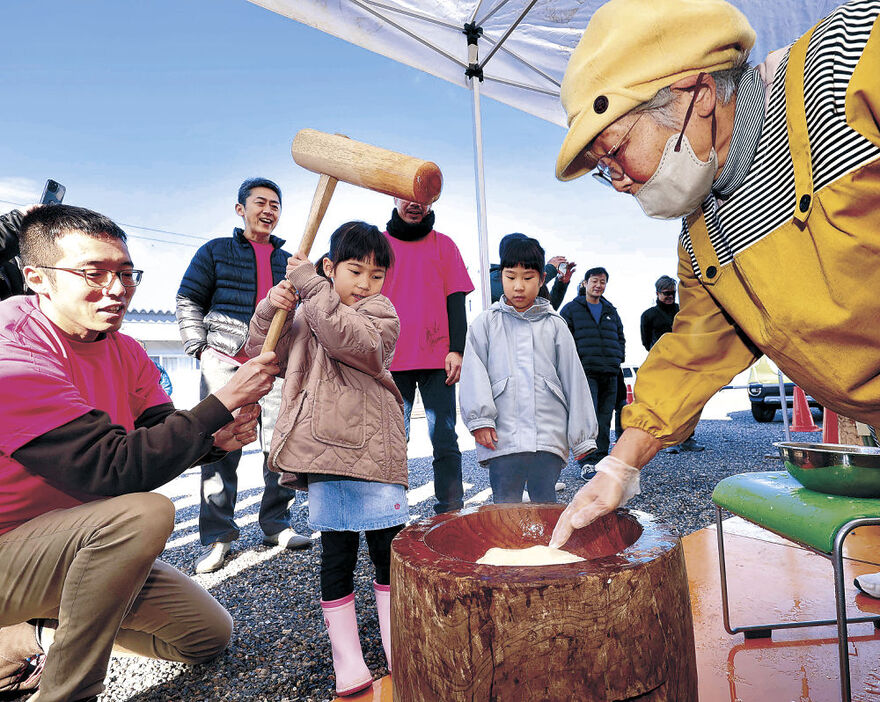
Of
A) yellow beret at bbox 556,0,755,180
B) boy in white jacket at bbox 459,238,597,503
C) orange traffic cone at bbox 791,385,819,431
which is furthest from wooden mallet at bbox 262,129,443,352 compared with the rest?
orange traffic cone at bbox 791,385,819,431

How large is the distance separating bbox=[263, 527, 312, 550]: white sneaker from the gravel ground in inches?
1.7

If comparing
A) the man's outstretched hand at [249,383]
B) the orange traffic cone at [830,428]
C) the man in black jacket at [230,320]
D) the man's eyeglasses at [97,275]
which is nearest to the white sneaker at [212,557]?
the man in black jacket at [230,320]

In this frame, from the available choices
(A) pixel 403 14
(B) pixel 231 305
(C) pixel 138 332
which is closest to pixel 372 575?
(B) pixel 231 305

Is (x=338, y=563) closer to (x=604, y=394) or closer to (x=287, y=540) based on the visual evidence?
A: (x=287, y=540)

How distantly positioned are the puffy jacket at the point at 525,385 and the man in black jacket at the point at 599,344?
2.38m

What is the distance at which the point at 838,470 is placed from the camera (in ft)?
4.89

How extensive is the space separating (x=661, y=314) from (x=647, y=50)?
543 cm

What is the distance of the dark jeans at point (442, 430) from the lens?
9.21 ft

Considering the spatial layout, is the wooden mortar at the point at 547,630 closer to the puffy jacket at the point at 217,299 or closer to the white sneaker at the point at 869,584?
the white sneaker at the point at 869,584

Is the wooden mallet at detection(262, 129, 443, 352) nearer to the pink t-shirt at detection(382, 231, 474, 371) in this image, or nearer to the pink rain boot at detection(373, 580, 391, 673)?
the pink rain boot at detection(373, 580, 391, 673)

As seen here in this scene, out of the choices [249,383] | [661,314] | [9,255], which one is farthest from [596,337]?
[9,255]

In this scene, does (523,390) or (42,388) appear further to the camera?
(523,390)

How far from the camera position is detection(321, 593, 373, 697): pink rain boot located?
1.62m

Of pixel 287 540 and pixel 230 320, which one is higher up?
pixel 230 320
